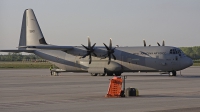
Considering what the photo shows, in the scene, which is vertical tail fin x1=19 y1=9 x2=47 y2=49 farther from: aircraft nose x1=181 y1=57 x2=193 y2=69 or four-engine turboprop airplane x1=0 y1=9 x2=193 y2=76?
aircraft nose x1=181 y1=57 x2=193 y2=69

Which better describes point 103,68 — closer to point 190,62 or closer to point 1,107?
point 190,62

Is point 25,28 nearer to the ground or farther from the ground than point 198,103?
farther from the ground

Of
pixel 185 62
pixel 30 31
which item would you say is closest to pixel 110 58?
pixel 185 62

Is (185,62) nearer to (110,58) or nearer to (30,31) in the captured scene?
(110,58)

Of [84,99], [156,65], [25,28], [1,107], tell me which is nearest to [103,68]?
[156,65]

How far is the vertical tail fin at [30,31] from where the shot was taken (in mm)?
55625

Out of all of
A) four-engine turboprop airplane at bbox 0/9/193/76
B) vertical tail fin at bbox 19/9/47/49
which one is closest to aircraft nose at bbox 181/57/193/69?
four-engine turboprop airplane at bbox 0/9/193/76

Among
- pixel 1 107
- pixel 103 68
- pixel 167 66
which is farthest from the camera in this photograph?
pixel 103 68

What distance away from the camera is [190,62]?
45906 millimetres

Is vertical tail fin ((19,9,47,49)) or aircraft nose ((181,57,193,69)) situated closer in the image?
aircraft nose ((181,57,193,69))

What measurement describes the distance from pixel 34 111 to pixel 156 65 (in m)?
30.7

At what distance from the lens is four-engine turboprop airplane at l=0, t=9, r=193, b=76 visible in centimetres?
4591

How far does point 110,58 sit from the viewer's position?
48.8 meters

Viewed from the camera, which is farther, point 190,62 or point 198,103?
point 190,62
